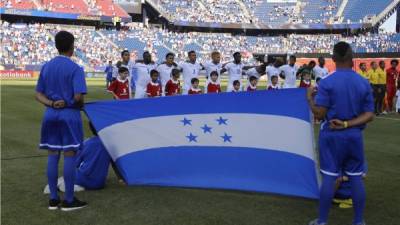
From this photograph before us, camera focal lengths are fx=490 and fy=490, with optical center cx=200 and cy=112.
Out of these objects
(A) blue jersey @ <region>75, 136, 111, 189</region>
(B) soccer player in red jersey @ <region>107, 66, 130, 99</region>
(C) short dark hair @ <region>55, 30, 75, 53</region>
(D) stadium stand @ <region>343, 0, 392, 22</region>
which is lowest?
(A) blue jersey @ <region>75, 136, 111, 189</region>

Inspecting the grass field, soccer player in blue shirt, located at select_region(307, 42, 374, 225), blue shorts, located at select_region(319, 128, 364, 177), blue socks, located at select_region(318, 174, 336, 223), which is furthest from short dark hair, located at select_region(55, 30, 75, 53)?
blue socks, located at select_region(318, 174, 336, 223)

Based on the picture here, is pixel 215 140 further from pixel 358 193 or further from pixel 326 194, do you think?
pixel 358 193

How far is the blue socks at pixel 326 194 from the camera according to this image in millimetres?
4461

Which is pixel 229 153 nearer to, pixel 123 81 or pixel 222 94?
pixel 222 94

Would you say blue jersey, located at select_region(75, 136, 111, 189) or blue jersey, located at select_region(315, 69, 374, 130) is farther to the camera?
blue jersey, located at select_region(75, 136, 111, 189)

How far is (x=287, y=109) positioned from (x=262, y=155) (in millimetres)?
615

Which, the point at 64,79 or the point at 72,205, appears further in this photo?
the point at 72,205

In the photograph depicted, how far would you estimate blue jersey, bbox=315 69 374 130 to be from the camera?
4.36 meters

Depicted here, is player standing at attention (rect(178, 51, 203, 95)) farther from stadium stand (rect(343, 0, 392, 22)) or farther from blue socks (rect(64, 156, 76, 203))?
stadium stand (rect(343, 0, 392, 22))

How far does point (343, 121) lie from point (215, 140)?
1.83 metres

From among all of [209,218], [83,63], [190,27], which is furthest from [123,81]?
[190,27]

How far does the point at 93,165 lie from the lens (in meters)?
6.16

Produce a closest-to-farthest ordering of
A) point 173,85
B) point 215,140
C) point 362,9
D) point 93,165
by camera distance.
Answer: point 215,140, point 93,165, point 173,85, point 362,9

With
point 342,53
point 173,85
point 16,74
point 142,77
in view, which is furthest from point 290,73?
point 16,74
